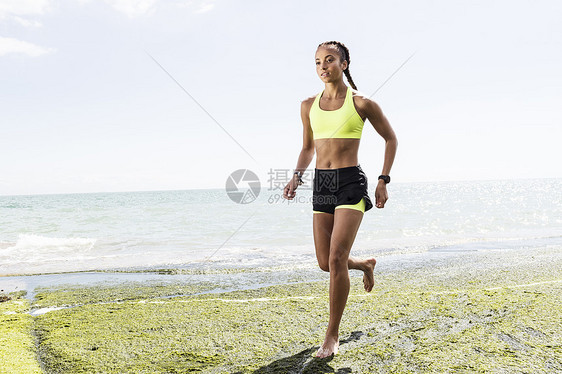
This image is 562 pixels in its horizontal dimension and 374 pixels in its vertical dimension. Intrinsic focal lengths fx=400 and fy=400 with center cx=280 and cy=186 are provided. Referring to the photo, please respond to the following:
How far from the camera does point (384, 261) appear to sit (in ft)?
27.8

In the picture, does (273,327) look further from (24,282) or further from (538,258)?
(538,258)

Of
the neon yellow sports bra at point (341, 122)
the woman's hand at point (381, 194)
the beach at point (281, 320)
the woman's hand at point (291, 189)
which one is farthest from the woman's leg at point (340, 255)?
the neon yellow sports bra at point (341, 122)

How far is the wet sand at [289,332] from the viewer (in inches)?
108

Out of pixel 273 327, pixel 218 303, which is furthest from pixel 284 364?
pixel 218 303

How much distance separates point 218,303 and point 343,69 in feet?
9.30

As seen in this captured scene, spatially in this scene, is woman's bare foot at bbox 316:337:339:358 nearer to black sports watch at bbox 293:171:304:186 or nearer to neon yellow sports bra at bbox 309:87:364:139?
black sports watch at bbox 293:171:304:186

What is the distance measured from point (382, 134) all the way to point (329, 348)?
1.71 meters

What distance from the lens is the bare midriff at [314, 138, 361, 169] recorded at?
3.23 meters

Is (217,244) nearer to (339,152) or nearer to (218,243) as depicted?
(218,243)

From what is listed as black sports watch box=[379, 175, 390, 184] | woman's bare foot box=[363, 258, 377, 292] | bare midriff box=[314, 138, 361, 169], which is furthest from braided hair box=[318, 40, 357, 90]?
woman's bare foot box=[363, 258, 377, 292]

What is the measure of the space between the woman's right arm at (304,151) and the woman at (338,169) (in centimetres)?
2

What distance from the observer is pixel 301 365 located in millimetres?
2768

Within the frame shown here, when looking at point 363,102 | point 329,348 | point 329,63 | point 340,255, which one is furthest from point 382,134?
point 329,348

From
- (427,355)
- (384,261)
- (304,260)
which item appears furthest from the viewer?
(304,260)
